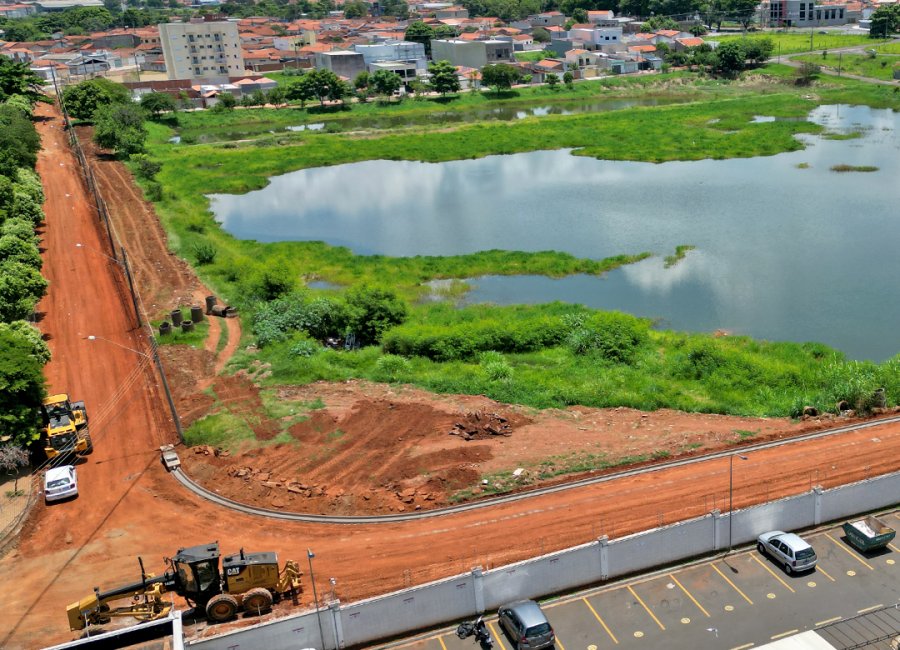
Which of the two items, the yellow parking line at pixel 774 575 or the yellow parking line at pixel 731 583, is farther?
the yellow parking line at pixel 774 575

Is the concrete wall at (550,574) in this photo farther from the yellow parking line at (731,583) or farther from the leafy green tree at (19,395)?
the leafy green tree at (19,395)

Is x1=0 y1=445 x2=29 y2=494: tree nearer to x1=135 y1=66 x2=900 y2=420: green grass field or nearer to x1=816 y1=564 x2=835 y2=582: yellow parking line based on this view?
x1=135 y1=66 x2=900 y2=420: green grass field

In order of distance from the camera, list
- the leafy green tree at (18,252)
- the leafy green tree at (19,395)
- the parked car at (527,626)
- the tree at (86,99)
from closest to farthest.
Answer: the parked car at (527,626)
the leafy green tree at (19,395)
the leafy green tree at (18,252)
the tree at (86,99)

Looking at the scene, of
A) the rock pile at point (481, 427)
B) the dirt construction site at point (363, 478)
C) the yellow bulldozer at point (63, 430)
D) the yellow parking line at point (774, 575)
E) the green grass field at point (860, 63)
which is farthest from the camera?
the green grass field at point (860, 63)

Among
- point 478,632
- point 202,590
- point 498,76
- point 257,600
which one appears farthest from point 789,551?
point 498,76

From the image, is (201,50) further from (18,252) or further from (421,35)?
(18,252)

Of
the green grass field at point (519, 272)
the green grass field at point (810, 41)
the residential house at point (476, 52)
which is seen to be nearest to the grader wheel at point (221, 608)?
the green grass field at point (519, 272)

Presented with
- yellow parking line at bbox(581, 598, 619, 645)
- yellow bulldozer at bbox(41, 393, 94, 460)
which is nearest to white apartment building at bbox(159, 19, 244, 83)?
yellow bulldozer at bbox(41, 393, 94, 460)

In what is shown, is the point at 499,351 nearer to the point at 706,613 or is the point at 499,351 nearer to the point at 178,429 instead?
the point at 178,429
